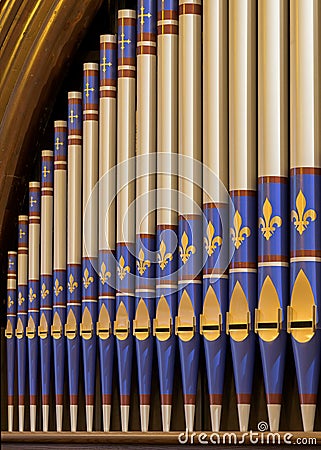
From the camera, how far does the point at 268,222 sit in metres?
3.71

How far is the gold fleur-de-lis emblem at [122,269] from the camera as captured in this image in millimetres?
4059

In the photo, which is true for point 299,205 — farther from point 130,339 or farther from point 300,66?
point 130,339

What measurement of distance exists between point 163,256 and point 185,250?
0.09 meters

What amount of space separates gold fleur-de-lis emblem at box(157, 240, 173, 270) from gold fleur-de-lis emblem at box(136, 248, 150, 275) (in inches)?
1.9

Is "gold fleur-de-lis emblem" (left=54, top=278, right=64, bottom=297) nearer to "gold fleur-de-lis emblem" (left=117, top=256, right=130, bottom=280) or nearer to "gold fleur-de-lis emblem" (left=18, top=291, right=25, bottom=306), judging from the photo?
"gold fleur-de-lis emblem" (left=18, top=291, right=25, bottom=306)

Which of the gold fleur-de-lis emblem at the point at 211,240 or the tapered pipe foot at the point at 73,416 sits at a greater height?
the gold fleur-de-lis emblem at the point at 211,240

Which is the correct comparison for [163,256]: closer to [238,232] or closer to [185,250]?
[185,250]

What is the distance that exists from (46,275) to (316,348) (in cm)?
118

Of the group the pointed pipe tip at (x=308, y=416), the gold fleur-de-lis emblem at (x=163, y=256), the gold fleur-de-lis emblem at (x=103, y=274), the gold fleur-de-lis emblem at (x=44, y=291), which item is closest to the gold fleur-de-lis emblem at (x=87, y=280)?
the gold fleur-de-lis emblem at (x=103, y=274)

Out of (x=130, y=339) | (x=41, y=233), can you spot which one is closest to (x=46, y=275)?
(x=41, y=233)

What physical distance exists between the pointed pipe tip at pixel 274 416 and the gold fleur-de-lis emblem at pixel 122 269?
71cm

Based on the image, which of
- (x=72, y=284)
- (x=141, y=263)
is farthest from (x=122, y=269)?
(x=72, y=284)

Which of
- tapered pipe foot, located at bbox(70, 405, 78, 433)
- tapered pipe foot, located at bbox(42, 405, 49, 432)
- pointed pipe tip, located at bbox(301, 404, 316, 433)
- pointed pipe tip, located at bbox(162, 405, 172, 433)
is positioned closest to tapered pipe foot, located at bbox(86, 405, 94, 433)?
tapered pipe foot, located at bbox(70, 405, 78, 433)

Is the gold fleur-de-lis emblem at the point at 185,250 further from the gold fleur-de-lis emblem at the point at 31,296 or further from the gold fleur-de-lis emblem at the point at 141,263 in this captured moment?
the gold fleur-de-lis emblem at the point at 31,296
